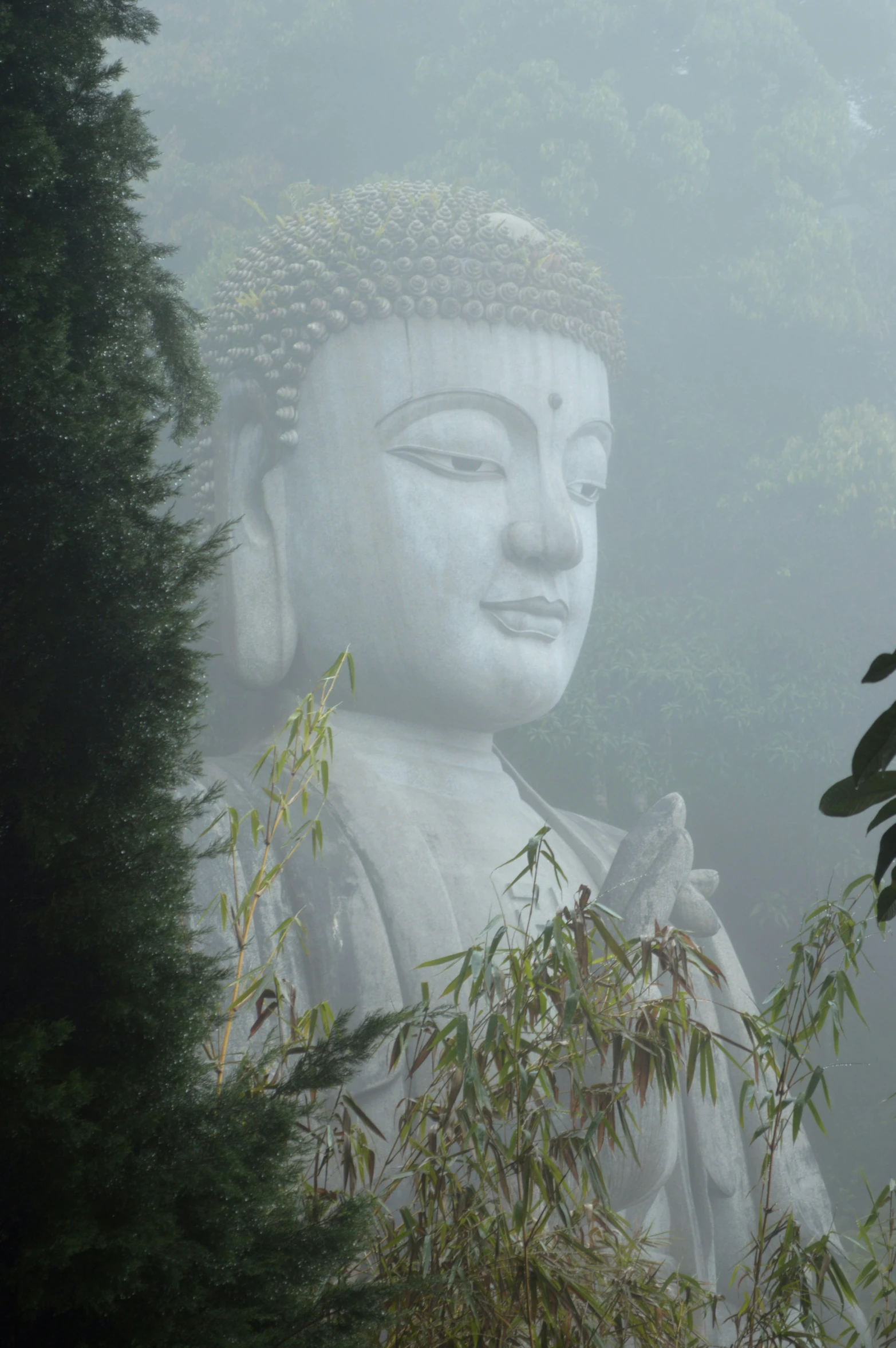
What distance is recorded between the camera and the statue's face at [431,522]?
3.08 meters

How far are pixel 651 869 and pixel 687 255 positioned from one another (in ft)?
10.6

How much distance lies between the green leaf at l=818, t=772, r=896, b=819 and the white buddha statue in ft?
7.05

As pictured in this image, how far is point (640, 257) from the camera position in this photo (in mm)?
5070

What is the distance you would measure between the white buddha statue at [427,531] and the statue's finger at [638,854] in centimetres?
28

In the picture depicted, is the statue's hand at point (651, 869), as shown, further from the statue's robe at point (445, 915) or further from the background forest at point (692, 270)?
the background forest at point (692, 270)

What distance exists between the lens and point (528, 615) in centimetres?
315

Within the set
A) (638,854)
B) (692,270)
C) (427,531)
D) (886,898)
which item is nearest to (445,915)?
(638,854)

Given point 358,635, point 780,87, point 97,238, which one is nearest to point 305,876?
point 358,635

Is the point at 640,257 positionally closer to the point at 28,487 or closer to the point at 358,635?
the point at 358,635

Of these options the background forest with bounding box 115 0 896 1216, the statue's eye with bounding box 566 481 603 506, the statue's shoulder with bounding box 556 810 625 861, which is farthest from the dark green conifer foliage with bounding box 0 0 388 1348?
the background forest with bounding box 115 0 896 1216

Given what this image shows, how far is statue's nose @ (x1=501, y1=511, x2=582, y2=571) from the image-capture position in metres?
3.09

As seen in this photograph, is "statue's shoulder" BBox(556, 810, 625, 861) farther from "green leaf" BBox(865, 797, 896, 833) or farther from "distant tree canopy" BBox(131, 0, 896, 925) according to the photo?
"green leaf" BBox(865, 797, 896, 833)

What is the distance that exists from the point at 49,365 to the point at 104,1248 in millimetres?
Result: 686

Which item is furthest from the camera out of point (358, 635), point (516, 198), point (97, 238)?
point (516, 198)
